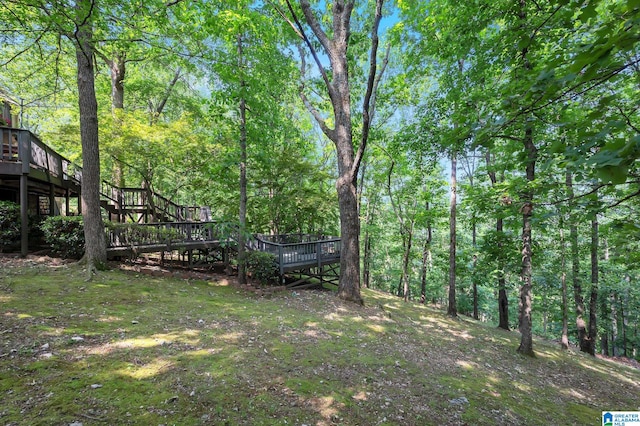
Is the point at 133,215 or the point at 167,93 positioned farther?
the point at 167,93

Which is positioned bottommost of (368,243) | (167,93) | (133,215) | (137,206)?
(368,243)

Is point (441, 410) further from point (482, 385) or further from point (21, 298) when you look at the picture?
point (21, 298)

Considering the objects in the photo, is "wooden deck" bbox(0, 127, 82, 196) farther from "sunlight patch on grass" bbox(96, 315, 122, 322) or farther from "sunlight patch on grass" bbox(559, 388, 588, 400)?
"sunlight patch on grass" bbox(559, 388, 588, 400)

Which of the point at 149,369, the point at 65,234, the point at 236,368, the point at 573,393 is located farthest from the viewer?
the point at 65,234

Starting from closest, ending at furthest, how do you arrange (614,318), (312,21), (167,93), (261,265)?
(312,21) → (261,265) → (167,93) → (614,318)

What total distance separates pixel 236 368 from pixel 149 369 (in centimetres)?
99

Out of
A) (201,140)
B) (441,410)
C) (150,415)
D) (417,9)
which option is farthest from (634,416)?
(201,140)

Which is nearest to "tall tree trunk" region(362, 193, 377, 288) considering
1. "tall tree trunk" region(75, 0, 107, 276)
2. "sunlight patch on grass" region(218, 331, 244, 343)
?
"sunlight patch on grass" region(218, 331, 244, 343)

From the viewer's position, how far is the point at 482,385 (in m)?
4.12

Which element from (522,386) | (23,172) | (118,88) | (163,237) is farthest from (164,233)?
(522,386)

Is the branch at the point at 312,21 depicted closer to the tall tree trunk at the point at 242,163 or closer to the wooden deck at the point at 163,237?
the tall tree trunk at the point at 242,163

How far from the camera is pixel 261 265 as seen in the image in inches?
356

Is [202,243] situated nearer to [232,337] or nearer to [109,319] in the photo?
[109,319]

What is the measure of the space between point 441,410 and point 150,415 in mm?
3149
